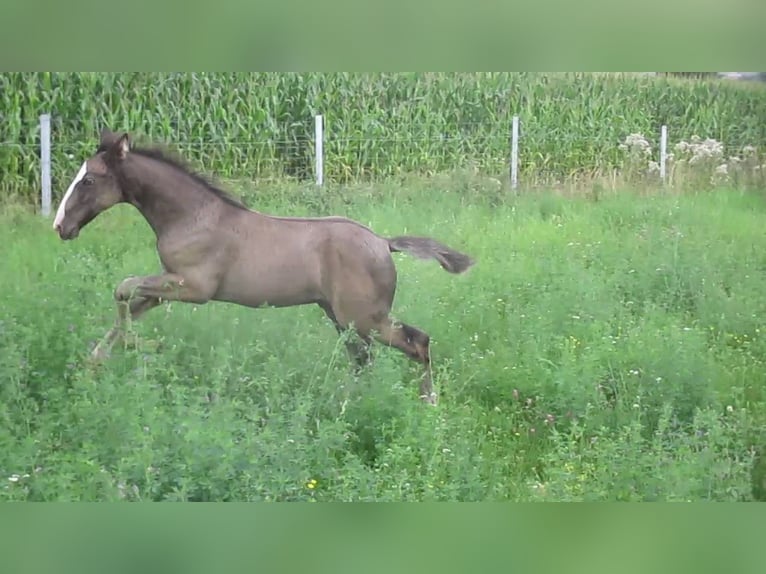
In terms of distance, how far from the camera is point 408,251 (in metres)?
4.96

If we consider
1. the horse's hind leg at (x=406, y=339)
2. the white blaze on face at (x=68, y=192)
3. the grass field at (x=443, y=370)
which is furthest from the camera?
the horse's hind leg at (x=406, y=339)

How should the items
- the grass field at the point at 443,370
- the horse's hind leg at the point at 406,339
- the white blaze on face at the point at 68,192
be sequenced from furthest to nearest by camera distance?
the horse's hind leg at the point at 406,339 < the white blaze on face at the point at 68,192 < the grass field at the point at 443,370

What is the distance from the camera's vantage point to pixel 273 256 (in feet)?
16.3

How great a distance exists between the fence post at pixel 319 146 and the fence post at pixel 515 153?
3.06 ft

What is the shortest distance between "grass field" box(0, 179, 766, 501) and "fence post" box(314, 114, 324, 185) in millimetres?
85

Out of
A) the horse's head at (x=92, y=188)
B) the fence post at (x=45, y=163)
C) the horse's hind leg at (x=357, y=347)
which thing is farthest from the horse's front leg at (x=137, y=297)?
the horse's hind leg at (x=357, y=347)

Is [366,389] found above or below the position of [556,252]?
below

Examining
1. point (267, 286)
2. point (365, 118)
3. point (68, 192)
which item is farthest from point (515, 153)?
point (68, 192)

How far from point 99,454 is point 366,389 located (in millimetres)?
1279

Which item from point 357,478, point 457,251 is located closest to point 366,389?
point 357,478

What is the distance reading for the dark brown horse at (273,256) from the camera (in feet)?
16.2

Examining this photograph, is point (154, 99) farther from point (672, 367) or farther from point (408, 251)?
point (672, 367)

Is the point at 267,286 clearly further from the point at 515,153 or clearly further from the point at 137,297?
the point at 515,153

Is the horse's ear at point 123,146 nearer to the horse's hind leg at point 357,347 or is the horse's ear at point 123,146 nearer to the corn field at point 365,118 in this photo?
the corn field at point 365,118
